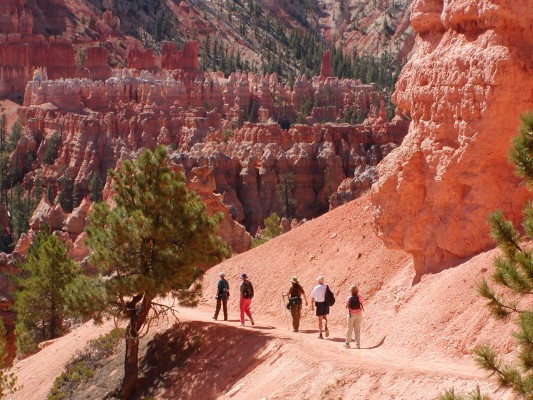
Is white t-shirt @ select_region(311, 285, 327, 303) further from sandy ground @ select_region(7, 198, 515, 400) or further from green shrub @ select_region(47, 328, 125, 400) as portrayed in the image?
green shrub @ select_region(47, 328, 125, 400)

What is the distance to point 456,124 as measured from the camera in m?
15.2

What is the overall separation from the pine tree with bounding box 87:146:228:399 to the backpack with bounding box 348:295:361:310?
10.5 ft

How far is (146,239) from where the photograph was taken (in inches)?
660

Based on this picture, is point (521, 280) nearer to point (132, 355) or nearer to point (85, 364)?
point (132, 355)

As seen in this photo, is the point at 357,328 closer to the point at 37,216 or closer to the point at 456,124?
the point at 456,124

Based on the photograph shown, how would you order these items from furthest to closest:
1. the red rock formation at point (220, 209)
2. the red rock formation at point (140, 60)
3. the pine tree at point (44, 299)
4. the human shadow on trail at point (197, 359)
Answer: the red rock formation at point (140, 60) → the red rock formation at point (220, 209) → the pine tree at point (44, 299) → the human shadow on trail at point (197, 359)

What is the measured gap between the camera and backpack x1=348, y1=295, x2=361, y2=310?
48.1 feet

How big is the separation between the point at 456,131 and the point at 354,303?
2.92 meters

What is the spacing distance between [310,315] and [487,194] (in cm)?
443

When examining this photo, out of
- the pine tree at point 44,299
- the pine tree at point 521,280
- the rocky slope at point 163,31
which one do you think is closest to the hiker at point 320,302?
the pine tree at point 521,280

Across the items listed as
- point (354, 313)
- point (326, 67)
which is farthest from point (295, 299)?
point (326, 67)

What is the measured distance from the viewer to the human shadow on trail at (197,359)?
51.1 feet

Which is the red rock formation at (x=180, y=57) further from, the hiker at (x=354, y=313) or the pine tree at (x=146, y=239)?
the hiker at (x=354, y=313)

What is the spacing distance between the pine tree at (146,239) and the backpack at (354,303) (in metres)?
3.19
